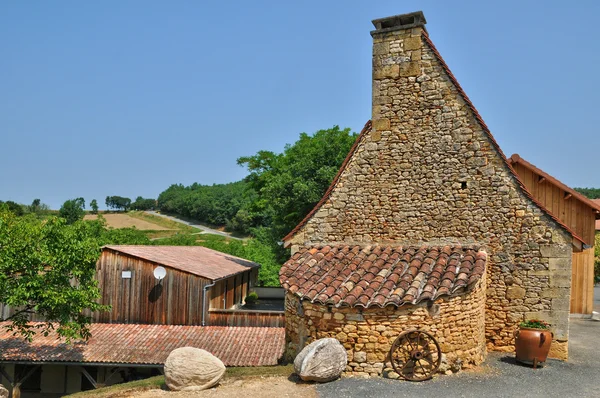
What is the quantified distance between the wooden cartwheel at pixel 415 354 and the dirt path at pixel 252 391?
5.98ft

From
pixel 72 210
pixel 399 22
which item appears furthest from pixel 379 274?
pixel 72 210

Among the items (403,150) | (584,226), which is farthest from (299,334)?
(584,226)

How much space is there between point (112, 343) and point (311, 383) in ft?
33.7

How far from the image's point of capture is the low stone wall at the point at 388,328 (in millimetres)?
9430

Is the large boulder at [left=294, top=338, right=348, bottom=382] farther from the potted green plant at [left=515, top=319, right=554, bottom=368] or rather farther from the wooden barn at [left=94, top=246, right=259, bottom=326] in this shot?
the wooden barn at [left=94, top=246, right=259, bottom=326]

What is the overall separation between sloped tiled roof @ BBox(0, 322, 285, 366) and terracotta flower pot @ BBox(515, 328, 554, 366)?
24.7ft

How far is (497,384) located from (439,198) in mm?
4605

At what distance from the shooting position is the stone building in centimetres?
962

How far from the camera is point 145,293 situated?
18562 millimetres

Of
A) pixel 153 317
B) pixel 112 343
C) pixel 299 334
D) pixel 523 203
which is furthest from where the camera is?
pixel 153 317

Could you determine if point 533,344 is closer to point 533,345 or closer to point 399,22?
point 533,345

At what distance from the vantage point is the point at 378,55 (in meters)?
12.6

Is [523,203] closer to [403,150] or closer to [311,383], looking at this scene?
[403,150]

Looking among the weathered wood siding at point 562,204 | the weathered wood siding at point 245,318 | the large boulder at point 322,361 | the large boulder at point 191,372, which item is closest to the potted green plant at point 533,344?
the large boulder at point 322,361
